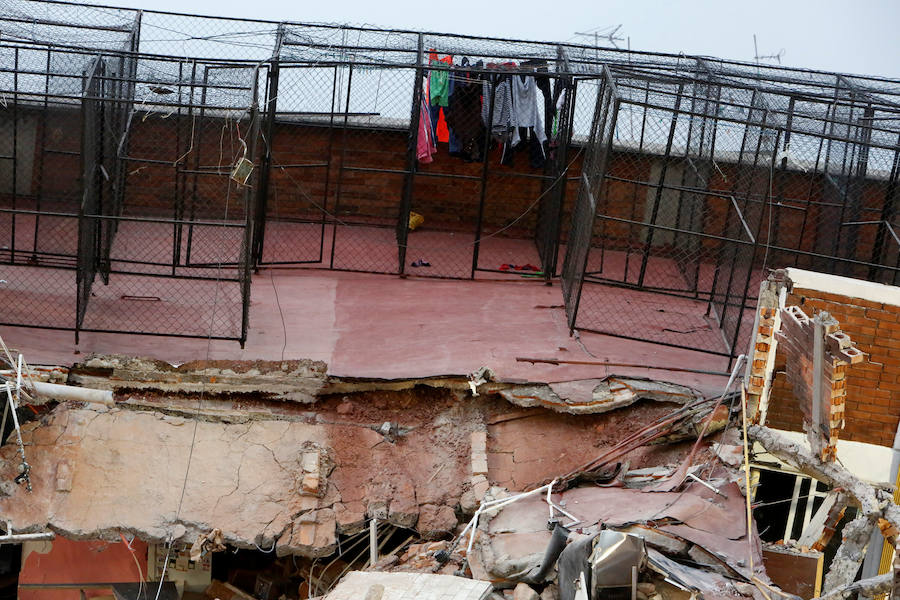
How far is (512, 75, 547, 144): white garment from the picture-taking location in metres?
12.6

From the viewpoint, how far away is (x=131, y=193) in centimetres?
1368

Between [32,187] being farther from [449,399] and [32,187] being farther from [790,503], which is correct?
[790,503]

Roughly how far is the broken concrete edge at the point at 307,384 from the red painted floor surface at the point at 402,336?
12 centimetres

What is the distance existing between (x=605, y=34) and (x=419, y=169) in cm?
436

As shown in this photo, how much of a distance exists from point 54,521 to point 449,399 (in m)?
3.43

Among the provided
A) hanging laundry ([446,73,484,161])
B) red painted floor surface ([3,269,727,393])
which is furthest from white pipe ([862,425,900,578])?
hanging laundry ([446,73,484,161])

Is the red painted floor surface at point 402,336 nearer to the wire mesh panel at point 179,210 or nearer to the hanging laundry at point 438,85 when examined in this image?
the wire mesh panel at point 179,210

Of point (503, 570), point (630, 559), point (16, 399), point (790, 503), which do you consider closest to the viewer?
point (630, 559)

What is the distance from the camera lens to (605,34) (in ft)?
54.6

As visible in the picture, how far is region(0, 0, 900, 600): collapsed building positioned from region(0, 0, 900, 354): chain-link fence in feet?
0.20

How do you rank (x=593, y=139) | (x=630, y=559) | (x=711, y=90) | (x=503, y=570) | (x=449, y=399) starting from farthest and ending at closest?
(x=711, y=90) → (x=593, y=139) → (x=449, y=399) → (x=503, y=570) → (x=630, y=559)

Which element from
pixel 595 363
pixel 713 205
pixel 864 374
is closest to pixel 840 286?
pixel 864 374

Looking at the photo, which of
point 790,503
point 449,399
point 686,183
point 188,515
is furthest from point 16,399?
point 686,183

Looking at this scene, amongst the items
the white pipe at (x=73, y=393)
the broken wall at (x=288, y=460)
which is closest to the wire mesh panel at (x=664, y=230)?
the broken wall at (x=288, y=460)
